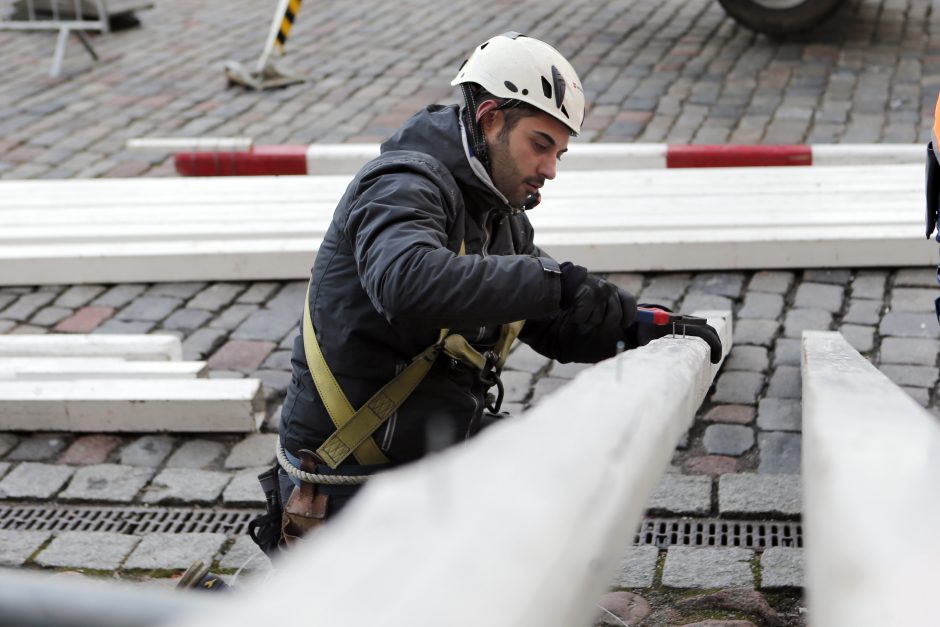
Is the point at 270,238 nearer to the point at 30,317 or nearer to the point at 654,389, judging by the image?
the point at 30,317

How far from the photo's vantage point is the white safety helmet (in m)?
2.85

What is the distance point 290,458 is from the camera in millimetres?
3037

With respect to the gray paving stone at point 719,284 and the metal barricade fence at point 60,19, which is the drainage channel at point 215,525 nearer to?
the gray paving stone at point 719,284

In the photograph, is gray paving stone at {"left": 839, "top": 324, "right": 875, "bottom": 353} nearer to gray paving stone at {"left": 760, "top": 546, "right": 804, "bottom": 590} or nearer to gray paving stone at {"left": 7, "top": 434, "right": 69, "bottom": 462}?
gray paving stone at {"left": 760, "top": 546, "right": 804, "bottom": 590}

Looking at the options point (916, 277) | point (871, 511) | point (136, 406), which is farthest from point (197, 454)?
point (871, 511)

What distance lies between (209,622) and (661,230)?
4.95m

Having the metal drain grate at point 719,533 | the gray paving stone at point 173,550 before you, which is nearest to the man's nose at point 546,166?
the metal drain grate at point 719,533

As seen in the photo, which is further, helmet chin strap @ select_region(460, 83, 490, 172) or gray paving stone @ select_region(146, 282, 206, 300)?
gray paving stone @ select_region(146, 282, 206, 300)

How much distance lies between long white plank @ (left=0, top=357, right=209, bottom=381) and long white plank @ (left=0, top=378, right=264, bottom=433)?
0.16ft

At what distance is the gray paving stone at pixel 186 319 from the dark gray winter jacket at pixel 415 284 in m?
2.49

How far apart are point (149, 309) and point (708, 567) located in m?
3.15

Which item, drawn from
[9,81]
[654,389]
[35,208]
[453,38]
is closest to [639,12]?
[453,38]

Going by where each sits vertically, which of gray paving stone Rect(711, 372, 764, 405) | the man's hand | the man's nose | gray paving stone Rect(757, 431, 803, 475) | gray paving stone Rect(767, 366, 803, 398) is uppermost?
the man's nose

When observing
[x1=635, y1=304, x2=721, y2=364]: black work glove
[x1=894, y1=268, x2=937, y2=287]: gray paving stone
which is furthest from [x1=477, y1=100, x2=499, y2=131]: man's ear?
[x1=894, y1=268, x2=937, y2=287]: gray paving stone
